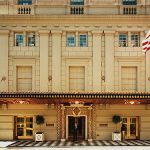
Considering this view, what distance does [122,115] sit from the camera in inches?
1185

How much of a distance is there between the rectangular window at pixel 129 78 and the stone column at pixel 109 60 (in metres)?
0.93

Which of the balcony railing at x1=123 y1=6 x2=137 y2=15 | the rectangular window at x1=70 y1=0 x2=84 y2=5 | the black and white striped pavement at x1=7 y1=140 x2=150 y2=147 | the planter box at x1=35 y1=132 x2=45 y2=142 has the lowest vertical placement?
the black and white striped pavement at x1=7 y1=140 x2=150 y2=147

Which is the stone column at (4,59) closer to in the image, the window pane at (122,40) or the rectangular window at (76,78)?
the rectangular window at (76,78)

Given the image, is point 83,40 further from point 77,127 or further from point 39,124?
point 39,124

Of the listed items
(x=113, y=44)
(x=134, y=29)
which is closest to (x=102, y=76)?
(x=113, y=44)

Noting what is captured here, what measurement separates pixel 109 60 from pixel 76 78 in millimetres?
2951

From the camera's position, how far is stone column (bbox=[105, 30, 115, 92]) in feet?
97.6

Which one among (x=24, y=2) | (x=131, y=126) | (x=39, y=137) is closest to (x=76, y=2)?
(x=24, y=2)

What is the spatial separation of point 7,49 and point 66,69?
4.90m

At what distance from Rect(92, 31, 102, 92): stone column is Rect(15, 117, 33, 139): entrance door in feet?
19.6

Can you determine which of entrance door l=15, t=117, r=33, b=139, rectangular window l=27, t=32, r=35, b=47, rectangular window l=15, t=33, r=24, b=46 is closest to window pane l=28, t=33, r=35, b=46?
rectangular window l=27, t=32, r=35, b=47

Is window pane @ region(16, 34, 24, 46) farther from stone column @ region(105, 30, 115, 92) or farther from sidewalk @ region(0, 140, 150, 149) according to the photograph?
sidewalk @ region(0, 140, 150, 149)

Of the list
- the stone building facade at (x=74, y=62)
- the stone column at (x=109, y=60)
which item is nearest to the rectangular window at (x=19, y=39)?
the stone building facade at (x=74, y=62)

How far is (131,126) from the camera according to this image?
3064 cm
